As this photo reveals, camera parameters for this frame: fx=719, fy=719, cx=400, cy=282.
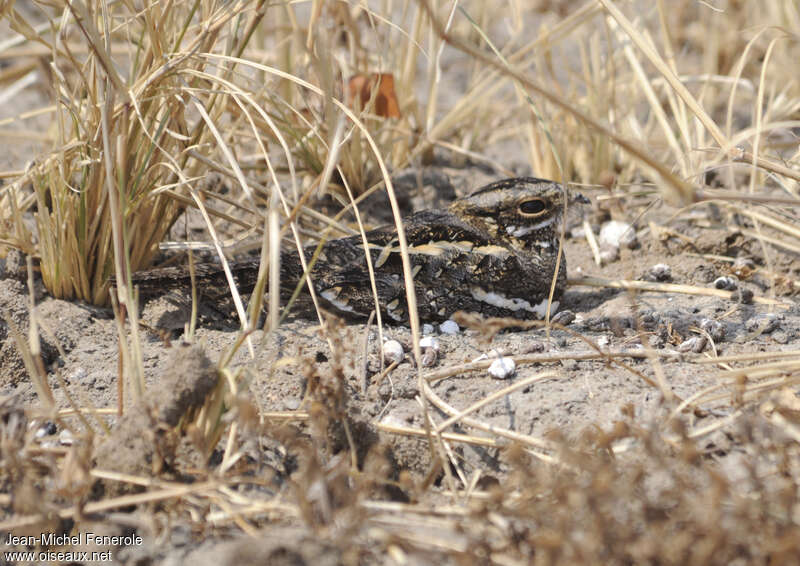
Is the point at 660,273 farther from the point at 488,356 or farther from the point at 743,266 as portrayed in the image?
the point at 488,356

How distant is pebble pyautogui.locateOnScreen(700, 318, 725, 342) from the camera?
7.77 ft

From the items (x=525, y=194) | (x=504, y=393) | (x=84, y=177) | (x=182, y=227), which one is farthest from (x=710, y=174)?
(x=84, y=177)

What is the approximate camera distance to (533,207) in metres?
2.74

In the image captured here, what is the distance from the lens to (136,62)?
2488 mm

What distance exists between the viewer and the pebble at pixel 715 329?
2.37 m

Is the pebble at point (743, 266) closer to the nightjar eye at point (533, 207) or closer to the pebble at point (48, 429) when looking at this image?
the nightjar eye at point (533, 207)

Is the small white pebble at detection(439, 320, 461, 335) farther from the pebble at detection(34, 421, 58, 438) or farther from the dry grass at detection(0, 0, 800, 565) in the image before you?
the pebble at detection(34, 421, 58, 438)

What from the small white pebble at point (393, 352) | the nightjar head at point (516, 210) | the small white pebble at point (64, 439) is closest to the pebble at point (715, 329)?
the nightjar head at point (516, 210)

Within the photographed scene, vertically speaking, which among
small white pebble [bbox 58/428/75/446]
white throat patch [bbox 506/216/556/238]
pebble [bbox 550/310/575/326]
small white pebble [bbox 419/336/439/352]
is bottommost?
pebble [bbox 550/310/575/326]

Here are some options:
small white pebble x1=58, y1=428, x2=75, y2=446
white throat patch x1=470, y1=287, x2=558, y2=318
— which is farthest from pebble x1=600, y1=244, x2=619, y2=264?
small white pebble x1=58, y1=428, x2=75, y2=446

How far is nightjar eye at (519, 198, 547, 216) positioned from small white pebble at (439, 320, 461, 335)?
1.75ft

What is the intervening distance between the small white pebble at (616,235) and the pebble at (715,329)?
75 centimetres

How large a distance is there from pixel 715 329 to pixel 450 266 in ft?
2.98

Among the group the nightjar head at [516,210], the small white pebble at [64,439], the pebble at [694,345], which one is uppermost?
the nightjar head at [516,210]
